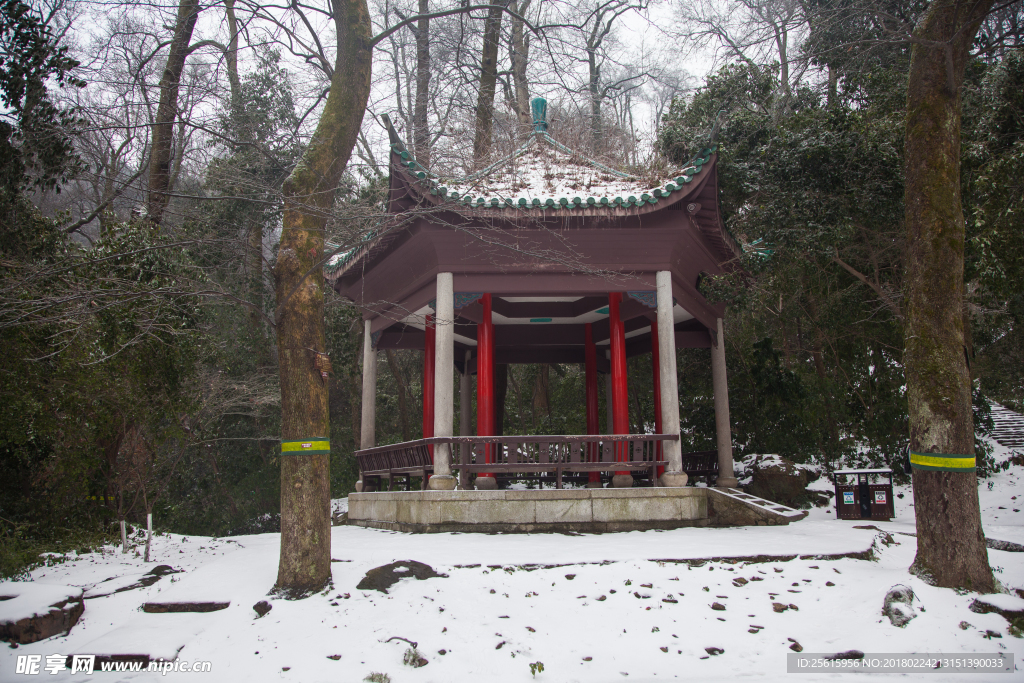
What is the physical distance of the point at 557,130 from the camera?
12266 millimetres

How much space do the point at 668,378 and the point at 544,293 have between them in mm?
2099

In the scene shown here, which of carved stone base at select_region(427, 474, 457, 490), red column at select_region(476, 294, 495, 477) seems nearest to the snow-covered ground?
carved stone base at select_region(427, 474, 457, 490)

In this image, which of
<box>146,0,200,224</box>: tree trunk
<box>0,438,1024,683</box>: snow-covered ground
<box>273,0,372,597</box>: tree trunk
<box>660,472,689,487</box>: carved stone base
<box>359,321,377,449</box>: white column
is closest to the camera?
<box>0,438,1024,683</box>: snow-covered ground

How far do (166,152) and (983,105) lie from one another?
11323mm

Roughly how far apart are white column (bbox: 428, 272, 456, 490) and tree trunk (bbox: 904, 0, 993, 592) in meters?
5.16

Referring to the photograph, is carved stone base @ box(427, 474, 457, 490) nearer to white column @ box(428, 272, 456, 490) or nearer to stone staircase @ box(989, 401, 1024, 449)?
white column @ box(428, 272, 456, 490)

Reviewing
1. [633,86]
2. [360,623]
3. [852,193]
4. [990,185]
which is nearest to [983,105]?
[990,185]

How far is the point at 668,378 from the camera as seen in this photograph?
8.94m

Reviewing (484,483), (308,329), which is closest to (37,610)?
(308,329)

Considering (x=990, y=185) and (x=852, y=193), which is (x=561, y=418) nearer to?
(x=852, y=193)

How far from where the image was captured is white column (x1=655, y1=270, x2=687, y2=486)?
8.58 meters

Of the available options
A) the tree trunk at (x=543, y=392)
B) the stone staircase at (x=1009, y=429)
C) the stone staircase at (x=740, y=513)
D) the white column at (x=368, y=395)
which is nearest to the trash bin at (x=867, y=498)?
the stone staircase at (x=740, y=513)

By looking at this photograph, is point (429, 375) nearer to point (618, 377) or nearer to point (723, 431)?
point (618, 377)

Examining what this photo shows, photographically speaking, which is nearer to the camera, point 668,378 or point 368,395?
point 668,378
